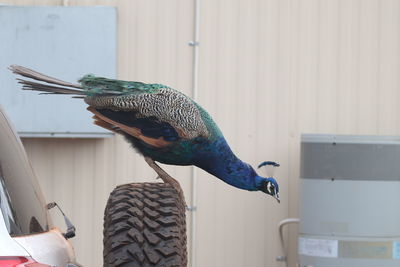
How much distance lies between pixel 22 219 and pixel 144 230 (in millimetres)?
676

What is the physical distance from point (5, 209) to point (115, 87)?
2443mm

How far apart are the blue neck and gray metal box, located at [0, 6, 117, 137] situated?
1.43 meters

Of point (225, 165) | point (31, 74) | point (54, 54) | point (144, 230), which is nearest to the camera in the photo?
point (144, 230)

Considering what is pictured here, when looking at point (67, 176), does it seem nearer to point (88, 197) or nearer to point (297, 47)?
point (88, 197)

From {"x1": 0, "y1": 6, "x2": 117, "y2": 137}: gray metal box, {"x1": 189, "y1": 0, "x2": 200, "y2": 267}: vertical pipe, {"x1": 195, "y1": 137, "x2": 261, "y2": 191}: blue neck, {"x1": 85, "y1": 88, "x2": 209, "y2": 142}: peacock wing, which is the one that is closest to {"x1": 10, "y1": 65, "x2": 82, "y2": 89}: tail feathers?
{"x1": 85, "y1": 88, "x2": 209, "y2": 142}: peacock wing

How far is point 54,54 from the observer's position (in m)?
6.47

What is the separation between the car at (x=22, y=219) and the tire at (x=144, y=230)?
165 millimetres

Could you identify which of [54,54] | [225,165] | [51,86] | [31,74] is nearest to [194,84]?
[54,54]

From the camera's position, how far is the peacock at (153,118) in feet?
15.3

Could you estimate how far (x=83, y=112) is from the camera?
642 centimetres

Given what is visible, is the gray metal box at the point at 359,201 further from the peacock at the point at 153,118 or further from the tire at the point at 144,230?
the tire at the point at 144,230

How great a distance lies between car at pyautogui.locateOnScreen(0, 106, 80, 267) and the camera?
2.14 meters

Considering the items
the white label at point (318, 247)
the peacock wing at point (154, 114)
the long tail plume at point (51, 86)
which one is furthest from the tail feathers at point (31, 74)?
the white label at point (318, 247)

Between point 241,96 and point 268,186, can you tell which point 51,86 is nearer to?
point 268,186
